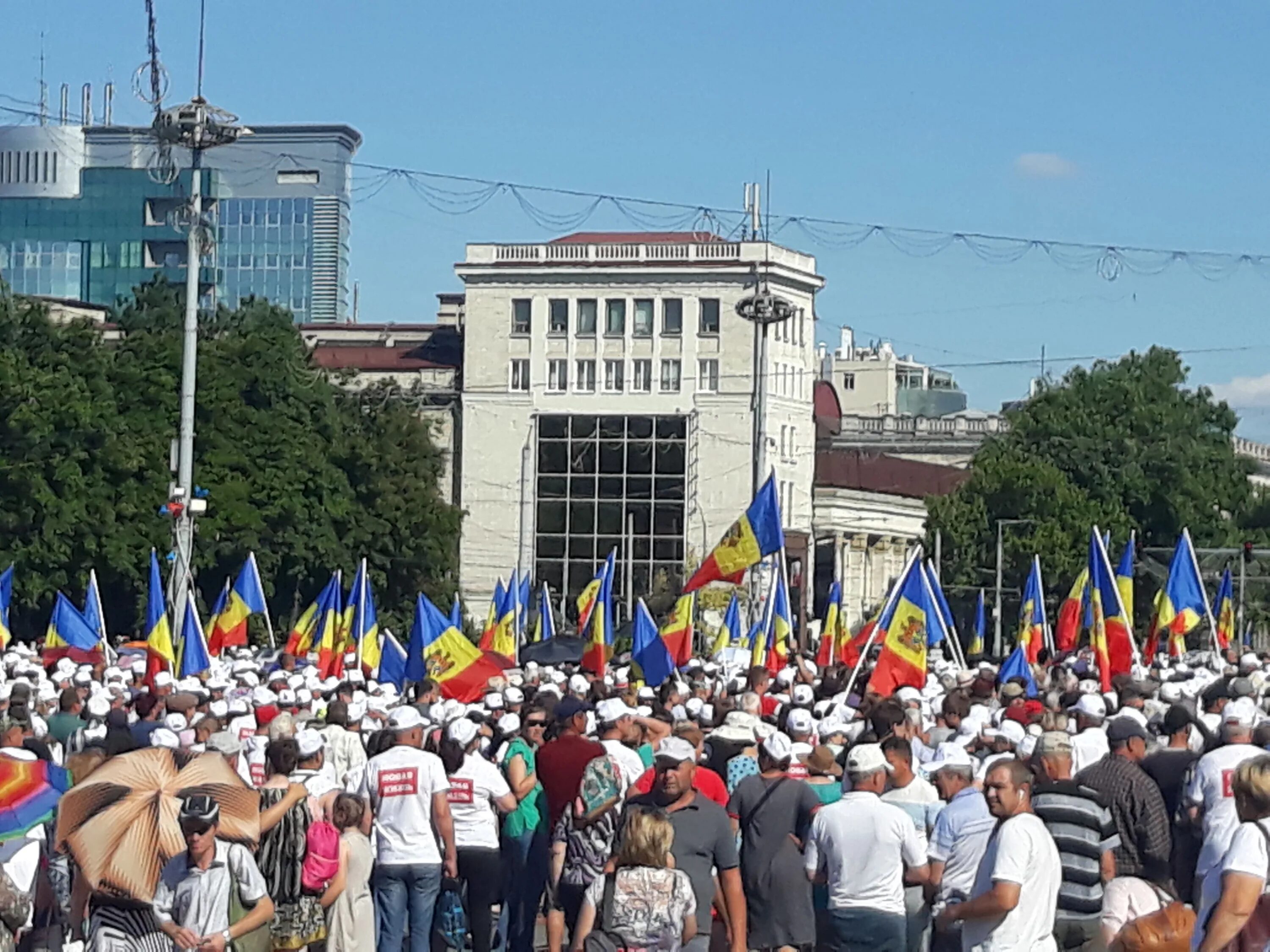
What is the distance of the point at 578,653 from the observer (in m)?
35.1

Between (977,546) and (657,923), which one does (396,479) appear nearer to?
(977,546)

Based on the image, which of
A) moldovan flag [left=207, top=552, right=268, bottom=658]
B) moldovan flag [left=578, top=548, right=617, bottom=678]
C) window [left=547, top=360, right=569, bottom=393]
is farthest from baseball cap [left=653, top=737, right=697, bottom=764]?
window [left=547, top=360, right=569, bottom=393]

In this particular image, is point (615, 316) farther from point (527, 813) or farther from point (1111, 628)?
point (527, 813)

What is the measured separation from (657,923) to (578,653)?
24873mm

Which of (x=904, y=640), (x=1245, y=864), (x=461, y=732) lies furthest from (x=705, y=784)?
(x=904, y=640)

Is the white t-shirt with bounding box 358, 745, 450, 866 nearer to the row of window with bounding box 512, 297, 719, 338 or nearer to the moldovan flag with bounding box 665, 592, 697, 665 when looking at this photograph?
the moldovan flag with bounding box 665, 592, 697, 665

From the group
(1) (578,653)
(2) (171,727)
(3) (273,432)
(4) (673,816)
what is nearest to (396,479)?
(3) (273,432)

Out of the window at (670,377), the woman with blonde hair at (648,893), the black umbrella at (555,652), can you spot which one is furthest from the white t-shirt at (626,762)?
the window at (670,377)

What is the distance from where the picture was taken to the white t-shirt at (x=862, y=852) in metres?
11.7

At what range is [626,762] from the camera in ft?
46.9

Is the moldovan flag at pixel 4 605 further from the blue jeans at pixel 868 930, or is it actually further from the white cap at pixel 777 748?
the blue jeans at pixel 868 930

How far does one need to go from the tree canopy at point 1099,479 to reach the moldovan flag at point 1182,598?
43.3 meters

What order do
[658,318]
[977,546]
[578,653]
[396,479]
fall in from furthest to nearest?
[658,318]
[977,546]
[396,479]
[578,653]

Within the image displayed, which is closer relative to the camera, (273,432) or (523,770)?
(523,770)
